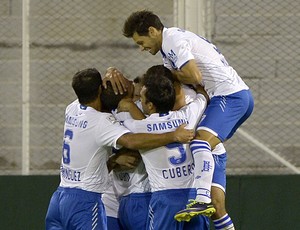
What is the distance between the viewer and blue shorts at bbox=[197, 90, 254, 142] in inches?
255

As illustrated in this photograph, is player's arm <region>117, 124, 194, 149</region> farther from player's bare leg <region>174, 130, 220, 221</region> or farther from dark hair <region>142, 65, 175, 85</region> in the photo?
dark hair <region>142, 65, 175, 85</region>

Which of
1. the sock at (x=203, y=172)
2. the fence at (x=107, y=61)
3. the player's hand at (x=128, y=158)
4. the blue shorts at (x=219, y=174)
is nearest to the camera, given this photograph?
the sock at (x=203, y=172)

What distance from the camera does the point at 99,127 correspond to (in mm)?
6395

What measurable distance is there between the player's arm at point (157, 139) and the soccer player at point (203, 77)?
0.11 m

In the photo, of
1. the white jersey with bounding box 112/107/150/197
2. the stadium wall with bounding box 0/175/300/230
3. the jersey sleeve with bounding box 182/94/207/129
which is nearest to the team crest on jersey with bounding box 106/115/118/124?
the white jersey with bounding box 112/107/150/197

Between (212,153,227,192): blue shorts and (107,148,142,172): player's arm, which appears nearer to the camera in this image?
(107,148,142,172): player's arm

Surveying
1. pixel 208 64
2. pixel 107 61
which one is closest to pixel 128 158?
pixel 208 64

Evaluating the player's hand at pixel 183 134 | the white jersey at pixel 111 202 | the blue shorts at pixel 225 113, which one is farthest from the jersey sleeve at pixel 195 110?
the white jersey at pixel 111 202

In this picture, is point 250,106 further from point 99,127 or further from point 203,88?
point 99,127

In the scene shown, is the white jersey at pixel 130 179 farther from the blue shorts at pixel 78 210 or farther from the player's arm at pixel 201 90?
the player's arm at pixel 201 90

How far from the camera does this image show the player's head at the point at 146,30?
6566mm

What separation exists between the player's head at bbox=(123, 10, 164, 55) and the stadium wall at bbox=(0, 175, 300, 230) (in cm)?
235

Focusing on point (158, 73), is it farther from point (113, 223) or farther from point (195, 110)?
point (113, 223)

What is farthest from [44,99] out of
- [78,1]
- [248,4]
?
[248,4]
